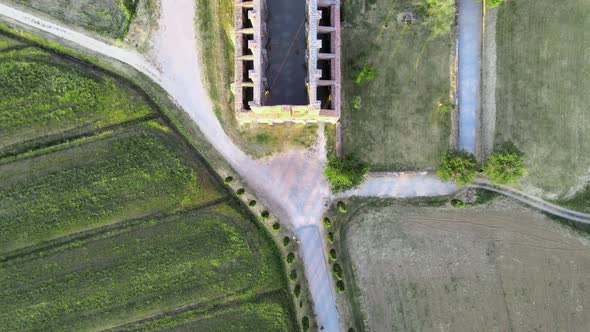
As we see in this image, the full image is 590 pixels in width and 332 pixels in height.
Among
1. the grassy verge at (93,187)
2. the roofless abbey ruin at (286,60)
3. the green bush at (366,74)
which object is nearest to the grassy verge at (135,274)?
the grassy verge at (93,187)

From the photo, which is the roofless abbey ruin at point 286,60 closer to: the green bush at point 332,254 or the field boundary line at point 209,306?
the green bush at point 332,254

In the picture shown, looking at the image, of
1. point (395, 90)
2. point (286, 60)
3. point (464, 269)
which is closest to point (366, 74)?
point (395, 90)

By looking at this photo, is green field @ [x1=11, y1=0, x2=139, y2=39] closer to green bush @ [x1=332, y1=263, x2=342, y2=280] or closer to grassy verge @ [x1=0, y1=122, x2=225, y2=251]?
grassy verge @ [x1=0, y1=122, x2=225, y2=251]

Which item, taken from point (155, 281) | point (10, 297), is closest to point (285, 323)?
point (155, 281)

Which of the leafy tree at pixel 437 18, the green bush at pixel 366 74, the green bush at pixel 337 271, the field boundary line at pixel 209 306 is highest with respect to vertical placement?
the leafy tree at pixel 437 18

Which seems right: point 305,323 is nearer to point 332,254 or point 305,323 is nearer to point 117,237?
point 332,254

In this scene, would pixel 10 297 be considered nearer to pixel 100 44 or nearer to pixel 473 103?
pixel 100 44

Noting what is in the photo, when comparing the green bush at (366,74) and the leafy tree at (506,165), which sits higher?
the green bush at (366,74)
